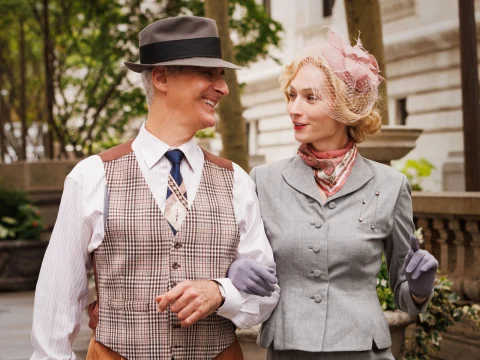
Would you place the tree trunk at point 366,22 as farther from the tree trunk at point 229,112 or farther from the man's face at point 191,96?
the man's face at point 191,96

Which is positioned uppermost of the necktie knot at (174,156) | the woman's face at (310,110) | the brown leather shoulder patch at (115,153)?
the woman's face at (310,110)

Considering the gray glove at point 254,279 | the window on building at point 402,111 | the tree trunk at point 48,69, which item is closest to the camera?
the gray glove at point 254,279

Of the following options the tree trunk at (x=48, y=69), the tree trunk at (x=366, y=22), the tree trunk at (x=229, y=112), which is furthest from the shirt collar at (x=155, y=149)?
the tree trunk at (x=48, y=69)

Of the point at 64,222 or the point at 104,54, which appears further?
the point at 104,54

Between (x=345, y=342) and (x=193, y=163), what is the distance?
2.75 feet

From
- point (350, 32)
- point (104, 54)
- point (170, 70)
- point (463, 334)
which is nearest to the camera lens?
point (170, 70)

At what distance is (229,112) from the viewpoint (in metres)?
9.09

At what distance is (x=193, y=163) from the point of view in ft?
11.2

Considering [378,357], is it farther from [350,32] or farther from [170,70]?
[350,32]

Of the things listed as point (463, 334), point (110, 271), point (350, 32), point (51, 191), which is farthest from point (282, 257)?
point (51, 191)

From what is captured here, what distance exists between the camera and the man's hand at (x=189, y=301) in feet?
10.1

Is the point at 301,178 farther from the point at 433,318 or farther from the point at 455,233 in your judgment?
the point at 455,233

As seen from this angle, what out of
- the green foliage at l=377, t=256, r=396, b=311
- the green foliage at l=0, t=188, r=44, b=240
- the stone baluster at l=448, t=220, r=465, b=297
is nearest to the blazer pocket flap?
the green foliage at l=377, t=256, r=396, b=311

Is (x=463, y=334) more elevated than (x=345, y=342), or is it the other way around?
(x=345, y=342)
